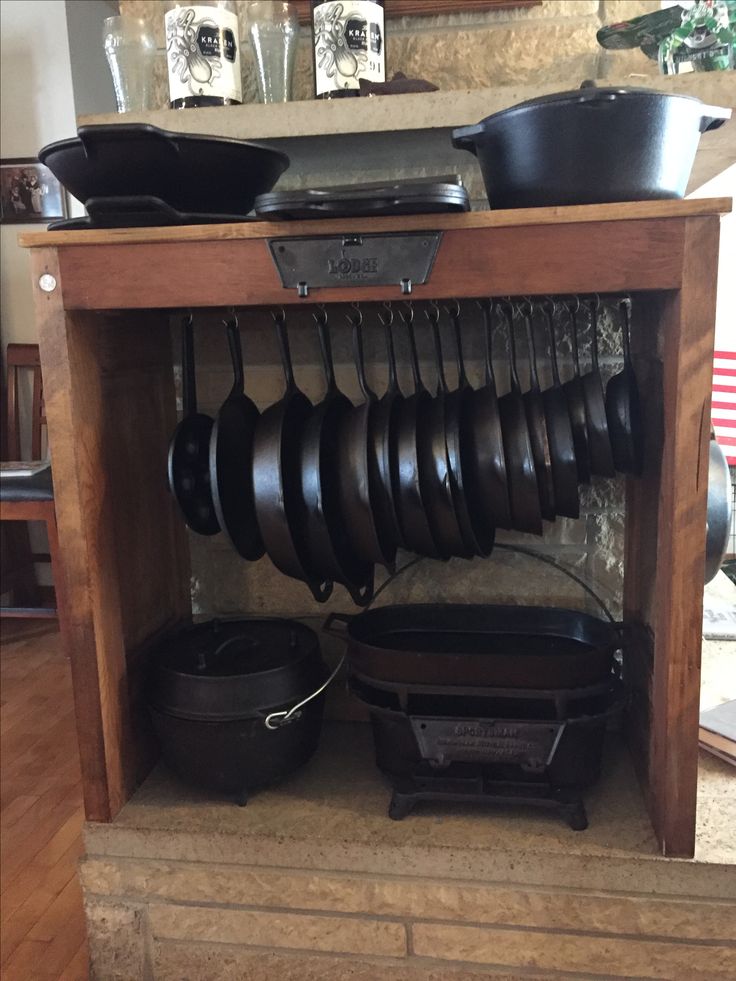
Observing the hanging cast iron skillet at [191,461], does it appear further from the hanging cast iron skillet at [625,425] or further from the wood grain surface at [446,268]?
the hanging cast iron skillet at [625,425]

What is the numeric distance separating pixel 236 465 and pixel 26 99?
2.34 meters

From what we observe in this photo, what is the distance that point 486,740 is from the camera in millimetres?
1096

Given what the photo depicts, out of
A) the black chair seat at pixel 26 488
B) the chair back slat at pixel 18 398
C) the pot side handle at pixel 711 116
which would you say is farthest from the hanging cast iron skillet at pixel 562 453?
the chair back slat at pixel 18 398

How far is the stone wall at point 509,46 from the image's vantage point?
48.3 inches

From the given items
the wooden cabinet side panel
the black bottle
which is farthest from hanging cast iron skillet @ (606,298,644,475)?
the wooden cabinet side panel

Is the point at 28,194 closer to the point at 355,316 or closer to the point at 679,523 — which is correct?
the point at 355,316

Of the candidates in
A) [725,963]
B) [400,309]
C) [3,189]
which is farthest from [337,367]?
[3,189]

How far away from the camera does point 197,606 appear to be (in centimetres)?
143

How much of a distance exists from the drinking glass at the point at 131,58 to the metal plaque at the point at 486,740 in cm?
99

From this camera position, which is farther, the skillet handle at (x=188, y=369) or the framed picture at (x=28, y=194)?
the framed picture at (x=28, y=194)

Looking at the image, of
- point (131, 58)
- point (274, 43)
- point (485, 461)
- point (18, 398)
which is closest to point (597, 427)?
point (485, 461)

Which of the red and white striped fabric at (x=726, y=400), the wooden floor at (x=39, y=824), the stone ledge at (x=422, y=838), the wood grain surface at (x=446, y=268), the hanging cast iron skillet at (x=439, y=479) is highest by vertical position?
the wood grain surface at (x=446, y=268)

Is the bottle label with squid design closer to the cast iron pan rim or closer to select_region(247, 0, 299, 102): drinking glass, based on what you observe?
select_region(247, 0, 299, 102): drinking glass

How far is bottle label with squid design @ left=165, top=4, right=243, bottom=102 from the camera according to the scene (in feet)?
3.69
